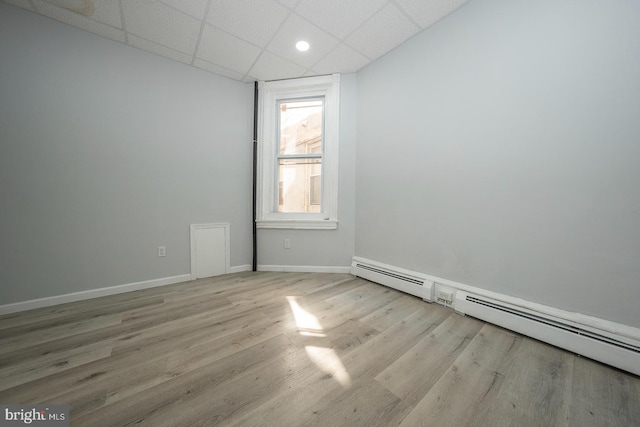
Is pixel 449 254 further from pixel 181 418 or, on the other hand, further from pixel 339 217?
pixel 181 418

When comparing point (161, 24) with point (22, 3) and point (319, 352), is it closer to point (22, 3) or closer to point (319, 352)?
point (22, 3)

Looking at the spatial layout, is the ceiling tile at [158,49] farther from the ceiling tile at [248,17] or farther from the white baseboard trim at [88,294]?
the white baseboard trim at [88,294]

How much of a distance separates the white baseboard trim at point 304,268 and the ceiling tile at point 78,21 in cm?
299

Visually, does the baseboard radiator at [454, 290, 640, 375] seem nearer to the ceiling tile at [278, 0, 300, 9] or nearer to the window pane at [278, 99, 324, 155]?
the window pane at [278, 99, 324, 155]

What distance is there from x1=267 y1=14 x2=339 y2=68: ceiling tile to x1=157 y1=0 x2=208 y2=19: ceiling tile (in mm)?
660

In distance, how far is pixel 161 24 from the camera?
6.73 ft

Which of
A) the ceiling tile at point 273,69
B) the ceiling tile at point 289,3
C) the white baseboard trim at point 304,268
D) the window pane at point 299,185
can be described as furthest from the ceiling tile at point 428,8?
the white baseboard trim at point 304,268

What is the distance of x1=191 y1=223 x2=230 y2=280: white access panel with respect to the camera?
2738 millimetres

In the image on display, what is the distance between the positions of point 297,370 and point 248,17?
9.37 ft

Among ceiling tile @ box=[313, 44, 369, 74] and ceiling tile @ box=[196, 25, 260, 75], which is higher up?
ceiling tile @ box=[313, 44, 369, 74]

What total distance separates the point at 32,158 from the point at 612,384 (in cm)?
441

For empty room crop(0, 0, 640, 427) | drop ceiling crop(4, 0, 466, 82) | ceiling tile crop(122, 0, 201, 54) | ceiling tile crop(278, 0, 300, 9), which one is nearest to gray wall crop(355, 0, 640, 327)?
empty room crop(0, 0, 640, 427)

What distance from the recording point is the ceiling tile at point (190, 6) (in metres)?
1.83

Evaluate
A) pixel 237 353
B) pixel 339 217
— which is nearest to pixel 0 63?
pixel 237 353
